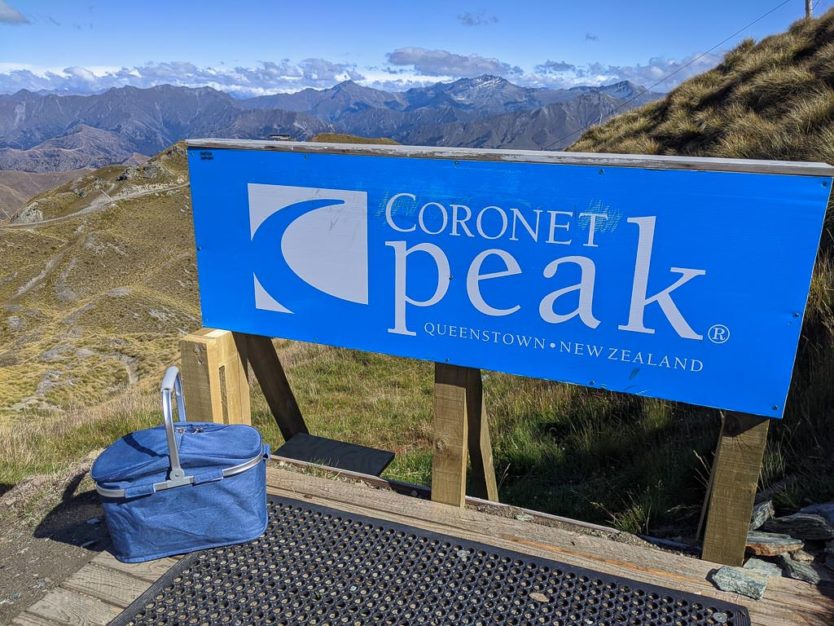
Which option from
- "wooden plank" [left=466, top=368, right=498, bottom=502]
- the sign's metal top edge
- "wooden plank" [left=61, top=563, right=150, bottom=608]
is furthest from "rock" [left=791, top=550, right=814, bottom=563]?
A: "wooden plank" [left=61, top=563, right=150, bottom=608]

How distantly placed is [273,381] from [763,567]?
267 centimetres

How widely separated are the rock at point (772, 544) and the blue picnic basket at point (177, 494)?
2127 millimetres

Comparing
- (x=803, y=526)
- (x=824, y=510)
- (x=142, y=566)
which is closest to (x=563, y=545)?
(x=803, y=526)

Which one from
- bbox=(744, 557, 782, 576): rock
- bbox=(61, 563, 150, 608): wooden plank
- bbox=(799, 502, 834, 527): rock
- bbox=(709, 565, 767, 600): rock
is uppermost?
bbox=(799, 502, 834, 527): rock

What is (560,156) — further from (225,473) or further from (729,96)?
(729,96)

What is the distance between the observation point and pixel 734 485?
2631 millimetres

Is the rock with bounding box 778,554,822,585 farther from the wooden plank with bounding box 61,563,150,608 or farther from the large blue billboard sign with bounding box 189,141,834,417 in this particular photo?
the wooden plank with bounding box 61,563,150,608

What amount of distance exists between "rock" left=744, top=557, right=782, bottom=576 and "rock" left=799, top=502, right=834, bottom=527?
30cm

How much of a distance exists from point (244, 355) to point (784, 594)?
8.97ft

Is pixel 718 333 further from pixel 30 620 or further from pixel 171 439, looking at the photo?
pixel 30 620

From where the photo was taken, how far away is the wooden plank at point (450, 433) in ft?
9.93

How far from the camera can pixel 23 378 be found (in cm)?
1798

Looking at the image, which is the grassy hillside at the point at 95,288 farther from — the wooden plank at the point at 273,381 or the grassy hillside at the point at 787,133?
the grassy hillside at the point at 787,133

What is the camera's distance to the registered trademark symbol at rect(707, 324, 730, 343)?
97.0 inches
